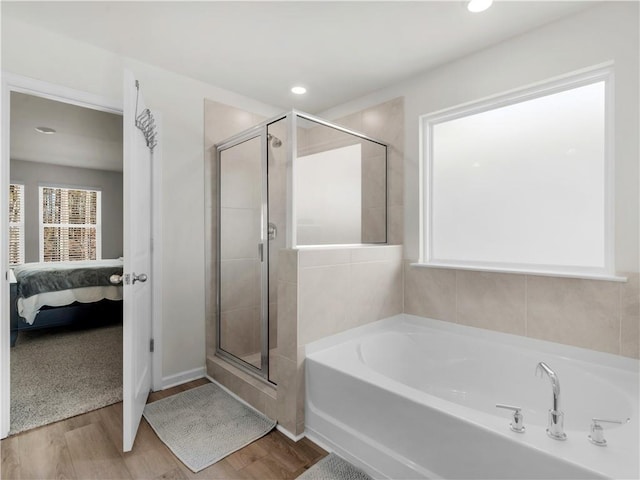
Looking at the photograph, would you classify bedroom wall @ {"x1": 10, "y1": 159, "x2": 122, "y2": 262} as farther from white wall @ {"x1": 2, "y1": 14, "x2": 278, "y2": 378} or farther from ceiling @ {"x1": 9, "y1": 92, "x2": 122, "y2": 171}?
white wall @ {"x1": 2, "y1": 14, "x2": 278, "y2": 378}

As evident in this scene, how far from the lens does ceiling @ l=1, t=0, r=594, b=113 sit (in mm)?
1808

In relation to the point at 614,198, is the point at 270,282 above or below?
below

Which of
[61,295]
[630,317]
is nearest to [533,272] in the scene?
[630,317]

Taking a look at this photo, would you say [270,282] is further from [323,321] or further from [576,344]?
[576,344]

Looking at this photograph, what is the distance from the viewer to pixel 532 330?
201cm

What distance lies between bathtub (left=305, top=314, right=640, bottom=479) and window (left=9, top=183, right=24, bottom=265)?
14.8ft

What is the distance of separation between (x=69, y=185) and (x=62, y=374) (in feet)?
10.0

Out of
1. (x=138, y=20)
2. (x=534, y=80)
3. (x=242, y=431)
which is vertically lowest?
(x=242, y=431)

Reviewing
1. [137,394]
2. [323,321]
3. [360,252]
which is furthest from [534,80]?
[137,394]

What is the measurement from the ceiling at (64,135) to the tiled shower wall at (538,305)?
3.62 meters

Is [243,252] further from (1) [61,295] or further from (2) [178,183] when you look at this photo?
(1) [61,295]

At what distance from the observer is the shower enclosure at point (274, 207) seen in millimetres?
2066

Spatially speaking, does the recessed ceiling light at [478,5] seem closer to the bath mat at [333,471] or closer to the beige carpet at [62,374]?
the bath mat at [333,471]

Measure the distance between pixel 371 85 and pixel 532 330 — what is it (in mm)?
2169
